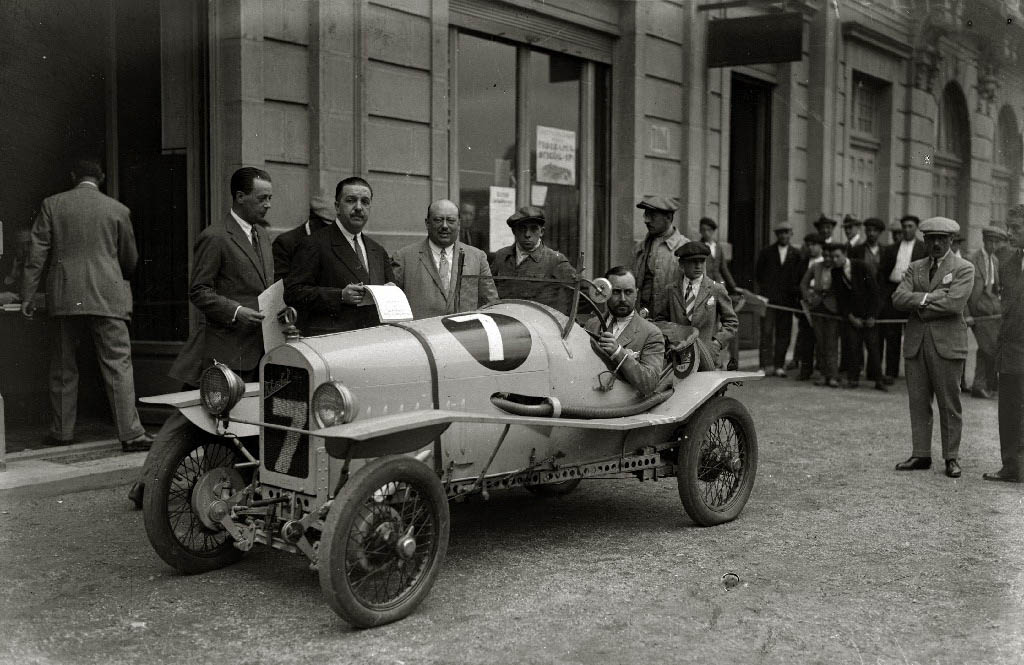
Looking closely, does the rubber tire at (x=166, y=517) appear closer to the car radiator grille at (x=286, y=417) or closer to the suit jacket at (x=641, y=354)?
the car radiator grille at (x=286, y=417)

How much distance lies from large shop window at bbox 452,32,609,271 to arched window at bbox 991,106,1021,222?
7952mm

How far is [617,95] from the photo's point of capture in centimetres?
1275

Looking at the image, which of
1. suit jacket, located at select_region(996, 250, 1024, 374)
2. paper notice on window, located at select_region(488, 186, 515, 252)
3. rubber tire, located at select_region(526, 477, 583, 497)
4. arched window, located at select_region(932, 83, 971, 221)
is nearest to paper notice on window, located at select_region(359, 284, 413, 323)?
rubber tire, located at select_region(526, 477, 583, 497)

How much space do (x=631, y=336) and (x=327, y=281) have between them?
5.83 ft

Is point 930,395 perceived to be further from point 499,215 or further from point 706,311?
→ point 499,215

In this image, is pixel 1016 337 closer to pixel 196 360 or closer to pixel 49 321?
pixel 196 360

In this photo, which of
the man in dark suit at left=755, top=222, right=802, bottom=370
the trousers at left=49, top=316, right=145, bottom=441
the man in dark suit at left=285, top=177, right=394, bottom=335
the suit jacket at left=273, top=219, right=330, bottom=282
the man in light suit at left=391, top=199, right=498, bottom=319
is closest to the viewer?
the man in dark suit at left=285, top=177, right=394, bottom=335

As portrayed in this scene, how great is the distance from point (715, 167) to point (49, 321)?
9.06 meters

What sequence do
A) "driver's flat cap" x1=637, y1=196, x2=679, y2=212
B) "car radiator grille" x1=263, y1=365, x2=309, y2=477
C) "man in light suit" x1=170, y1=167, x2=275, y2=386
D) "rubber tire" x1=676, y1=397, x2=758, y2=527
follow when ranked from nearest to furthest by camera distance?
"car radiator grille" x1=263, y1=365, x2=309, y2=477 → "rubber tire" x1=676, y1=397, x2=758, y2=527 → "man in light suit" x1=170, y1=167, x2=275, y2=386 → "driver's flat cap" x1=637, y1=196, x2=679, y2=212

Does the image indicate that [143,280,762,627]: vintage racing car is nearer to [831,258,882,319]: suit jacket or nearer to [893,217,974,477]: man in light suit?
[893,217,974,477]: man in light suit

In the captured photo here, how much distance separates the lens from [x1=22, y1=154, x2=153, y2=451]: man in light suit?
742 cm

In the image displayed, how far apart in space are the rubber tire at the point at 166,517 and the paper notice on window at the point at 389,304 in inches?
38.4

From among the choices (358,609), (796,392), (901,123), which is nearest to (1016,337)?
(796,392)

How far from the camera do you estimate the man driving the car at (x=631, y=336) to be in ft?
18.5
